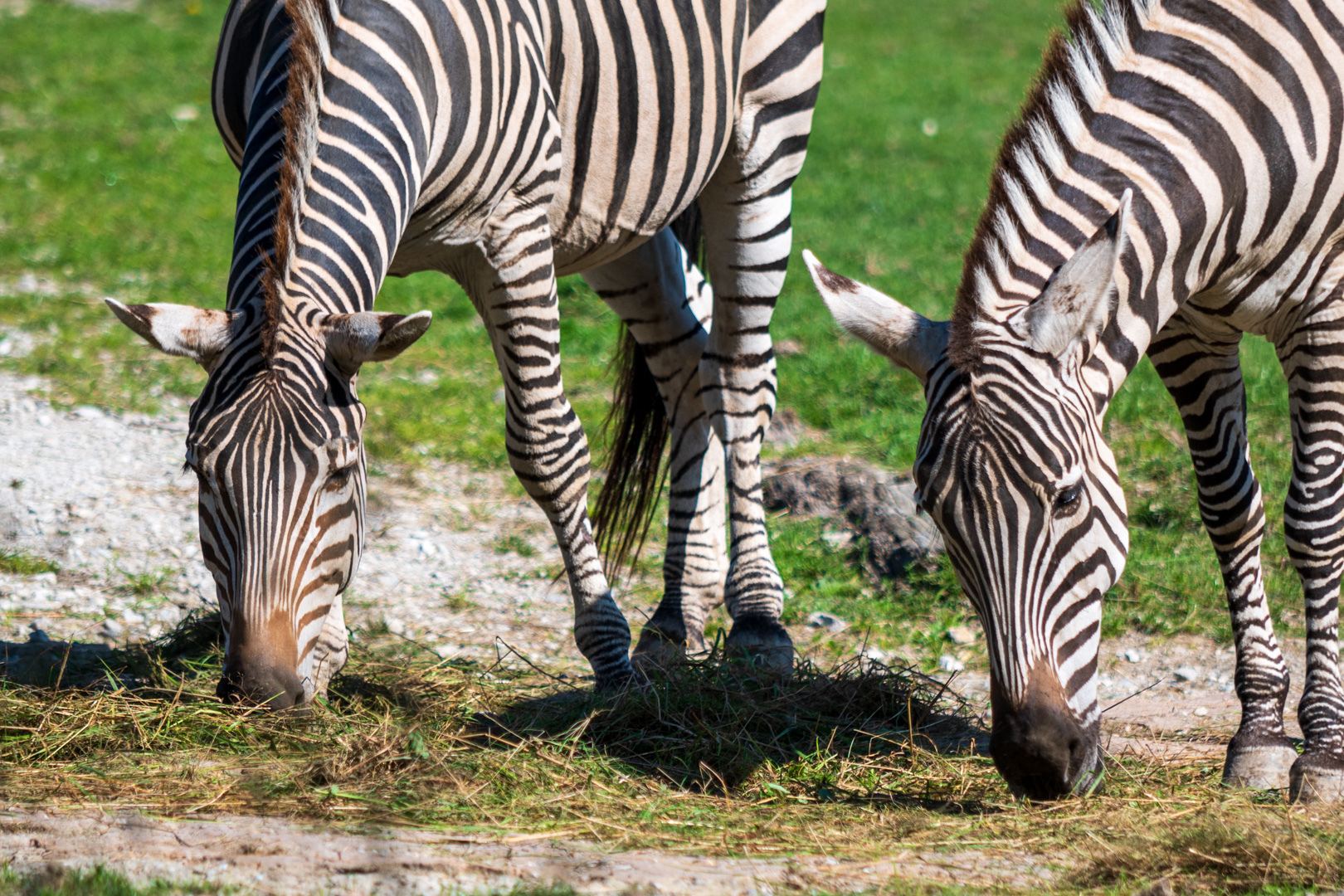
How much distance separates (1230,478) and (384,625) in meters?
3.12

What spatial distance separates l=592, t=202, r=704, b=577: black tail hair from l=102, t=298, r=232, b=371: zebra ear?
2485 mm

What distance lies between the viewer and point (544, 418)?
Answer: 443cm

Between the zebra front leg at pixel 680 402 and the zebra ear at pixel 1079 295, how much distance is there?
2615mm

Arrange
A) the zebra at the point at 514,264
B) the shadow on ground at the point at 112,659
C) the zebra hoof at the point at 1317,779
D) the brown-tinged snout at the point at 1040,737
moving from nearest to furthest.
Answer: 1. the brown-tinged snout at the point at 1040,737
2. the zebra at the point at 514,264
3. the zebra hoof at the point at 1317,779
4. the shadow on ground at the point at 112,659

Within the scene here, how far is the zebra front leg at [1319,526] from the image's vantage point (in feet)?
12.6

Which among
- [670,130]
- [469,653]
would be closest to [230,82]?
[670,130]

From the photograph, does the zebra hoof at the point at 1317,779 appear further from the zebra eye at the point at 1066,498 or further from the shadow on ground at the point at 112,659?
the shadow on ground at the point at 112,659

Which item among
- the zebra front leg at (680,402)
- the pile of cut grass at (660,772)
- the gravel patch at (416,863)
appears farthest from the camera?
the zebra front leg at (680,402)

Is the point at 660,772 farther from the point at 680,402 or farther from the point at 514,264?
the point at 680,402

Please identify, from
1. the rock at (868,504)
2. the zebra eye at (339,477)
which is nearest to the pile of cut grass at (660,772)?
the zebra eye at (339,477)

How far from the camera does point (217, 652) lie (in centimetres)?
431

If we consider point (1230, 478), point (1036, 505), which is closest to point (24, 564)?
point (1036, 505)

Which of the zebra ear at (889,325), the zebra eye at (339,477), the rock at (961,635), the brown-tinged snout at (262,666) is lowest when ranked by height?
the rock at (961,635)

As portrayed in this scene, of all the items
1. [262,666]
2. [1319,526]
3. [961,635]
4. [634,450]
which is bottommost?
[961,635]
